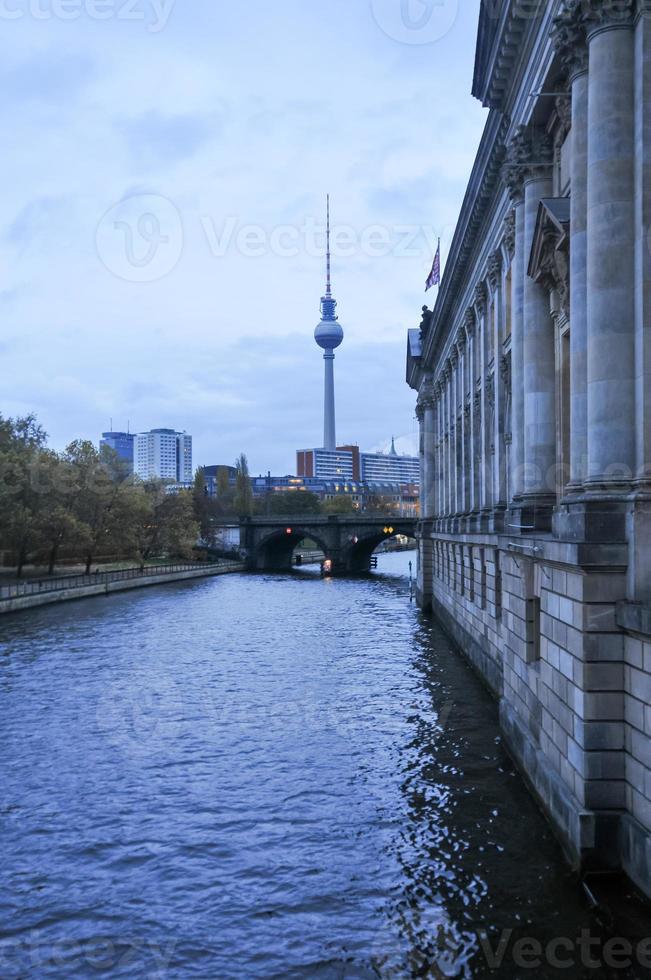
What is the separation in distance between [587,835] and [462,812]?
4.80 m

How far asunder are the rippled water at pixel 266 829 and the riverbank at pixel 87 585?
25116 mm

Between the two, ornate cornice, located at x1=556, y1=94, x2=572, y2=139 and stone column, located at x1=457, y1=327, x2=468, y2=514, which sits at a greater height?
ornate cornice, located at x1=556, y1=94, x2=572, y2=139

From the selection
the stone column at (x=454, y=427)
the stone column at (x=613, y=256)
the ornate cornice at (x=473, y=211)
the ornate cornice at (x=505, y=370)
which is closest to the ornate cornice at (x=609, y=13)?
the stone column at (x=613, y=256)

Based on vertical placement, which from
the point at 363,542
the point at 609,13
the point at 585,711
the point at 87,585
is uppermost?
the point at 609,13

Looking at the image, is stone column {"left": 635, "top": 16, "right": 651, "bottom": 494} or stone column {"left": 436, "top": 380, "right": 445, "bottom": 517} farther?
stone column {"left": 436, "top": 380, "right": 445, "bottom": 517}

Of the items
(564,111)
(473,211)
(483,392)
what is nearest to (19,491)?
(483,392)

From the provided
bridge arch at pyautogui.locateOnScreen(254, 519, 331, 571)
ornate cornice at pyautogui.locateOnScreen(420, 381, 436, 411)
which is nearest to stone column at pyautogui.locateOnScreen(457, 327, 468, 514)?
ornate cornice at pyautogui.locateOnScreen(420, 381, 436, 411)

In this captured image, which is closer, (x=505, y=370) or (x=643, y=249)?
(x=643, y=249)

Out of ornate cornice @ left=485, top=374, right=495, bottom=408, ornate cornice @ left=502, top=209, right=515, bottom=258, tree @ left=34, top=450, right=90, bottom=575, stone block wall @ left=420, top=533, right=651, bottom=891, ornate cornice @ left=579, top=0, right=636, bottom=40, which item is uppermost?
ornate cornice @ left=502, top=209, right=515, bottom=258

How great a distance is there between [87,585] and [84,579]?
4041mm

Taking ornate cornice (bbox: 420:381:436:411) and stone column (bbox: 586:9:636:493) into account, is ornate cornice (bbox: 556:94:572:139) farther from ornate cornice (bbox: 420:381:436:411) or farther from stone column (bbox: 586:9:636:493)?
ornate cornice (bbox: 420:381:436:411)

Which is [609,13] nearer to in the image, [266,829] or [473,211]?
[266,829]

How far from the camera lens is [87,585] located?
71438 mm

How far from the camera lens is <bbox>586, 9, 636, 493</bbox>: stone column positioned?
14.2 meters
